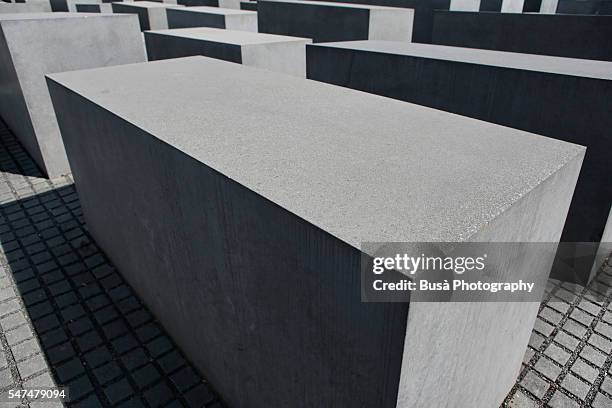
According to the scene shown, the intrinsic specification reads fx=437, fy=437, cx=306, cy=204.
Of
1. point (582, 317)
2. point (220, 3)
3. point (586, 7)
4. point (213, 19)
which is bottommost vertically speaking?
point (582, 317)

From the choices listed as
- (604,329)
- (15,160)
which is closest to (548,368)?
(604,329)

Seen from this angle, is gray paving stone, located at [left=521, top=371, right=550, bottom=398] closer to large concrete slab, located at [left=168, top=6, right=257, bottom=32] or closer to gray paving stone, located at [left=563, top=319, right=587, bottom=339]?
gray paving stone, located at [left=563, top=319, right=587, bottom=339]

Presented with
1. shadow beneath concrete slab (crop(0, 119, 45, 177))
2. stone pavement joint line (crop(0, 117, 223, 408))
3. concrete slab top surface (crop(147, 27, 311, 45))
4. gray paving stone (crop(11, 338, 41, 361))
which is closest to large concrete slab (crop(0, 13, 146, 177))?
shadow beneath concrete slab (crop(0, 119, 45, 177))

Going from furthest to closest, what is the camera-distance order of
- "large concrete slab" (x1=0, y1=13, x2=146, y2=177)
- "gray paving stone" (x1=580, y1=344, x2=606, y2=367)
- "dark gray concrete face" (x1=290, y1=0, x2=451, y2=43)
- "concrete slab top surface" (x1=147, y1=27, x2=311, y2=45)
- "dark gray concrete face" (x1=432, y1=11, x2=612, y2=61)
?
"dark gray concrete face" (x1=290, y1=0, x2=451, y2=43), "dark gray concrete face" (x1=432, y1=11, x2=612, y2=61), "concrete slab top surface" (x1=147, y1=27, x2=311, y2=45), "large concrete slab" (x1=0, y1=13, x2=146, y2=177), "gray paving stone" (x1=580, y1=344, x2=606, y2=367)

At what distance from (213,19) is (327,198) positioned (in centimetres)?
855

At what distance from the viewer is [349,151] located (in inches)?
102

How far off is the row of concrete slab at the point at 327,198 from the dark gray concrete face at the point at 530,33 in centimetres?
396

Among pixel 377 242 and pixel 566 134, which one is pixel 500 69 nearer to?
pixel 566 134

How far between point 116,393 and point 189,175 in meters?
2.03

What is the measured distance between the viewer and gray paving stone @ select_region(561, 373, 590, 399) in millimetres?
3383

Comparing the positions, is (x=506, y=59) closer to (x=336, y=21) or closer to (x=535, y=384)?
(x=535, y=384)

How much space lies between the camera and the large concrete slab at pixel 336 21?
885 cm

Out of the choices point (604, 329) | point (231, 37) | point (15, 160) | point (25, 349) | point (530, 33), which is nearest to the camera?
point (25, 349)

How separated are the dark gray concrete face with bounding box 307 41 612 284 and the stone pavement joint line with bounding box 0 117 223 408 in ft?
12.8
